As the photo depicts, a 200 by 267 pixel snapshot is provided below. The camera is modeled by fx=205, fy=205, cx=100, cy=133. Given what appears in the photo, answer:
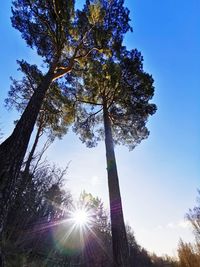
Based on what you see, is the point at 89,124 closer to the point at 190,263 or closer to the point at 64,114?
the point at 64,114

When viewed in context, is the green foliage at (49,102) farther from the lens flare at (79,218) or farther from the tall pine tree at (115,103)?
the lens flare at (79,218)

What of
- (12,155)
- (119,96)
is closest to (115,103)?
(119,96)

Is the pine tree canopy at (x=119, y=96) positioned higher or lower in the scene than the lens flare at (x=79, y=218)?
A: higher

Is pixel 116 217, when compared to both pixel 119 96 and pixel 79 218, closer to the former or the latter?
pixel 119 96

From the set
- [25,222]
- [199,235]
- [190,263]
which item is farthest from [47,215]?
[199,235]

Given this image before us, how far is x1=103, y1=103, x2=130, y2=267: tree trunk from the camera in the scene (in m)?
4.81

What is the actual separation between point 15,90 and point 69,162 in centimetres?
603

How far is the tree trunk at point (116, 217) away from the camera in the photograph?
189 inches

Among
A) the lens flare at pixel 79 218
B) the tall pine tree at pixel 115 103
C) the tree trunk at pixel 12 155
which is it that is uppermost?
the tall pine tree at pixel 115 103

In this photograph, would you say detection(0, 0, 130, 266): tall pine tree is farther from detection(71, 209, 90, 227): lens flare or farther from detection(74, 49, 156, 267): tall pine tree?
detection(71, 209, 90, 227): lens flare

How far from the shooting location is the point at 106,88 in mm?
8914

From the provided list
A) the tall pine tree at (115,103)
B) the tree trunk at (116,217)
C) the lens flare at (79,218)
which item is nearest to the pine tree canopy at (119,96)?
the tall pine tree at (115,103)

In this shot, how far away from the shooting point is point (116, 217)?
5531 millimetres

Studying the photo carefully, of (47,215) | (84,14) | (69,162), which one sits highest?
(84,14)
